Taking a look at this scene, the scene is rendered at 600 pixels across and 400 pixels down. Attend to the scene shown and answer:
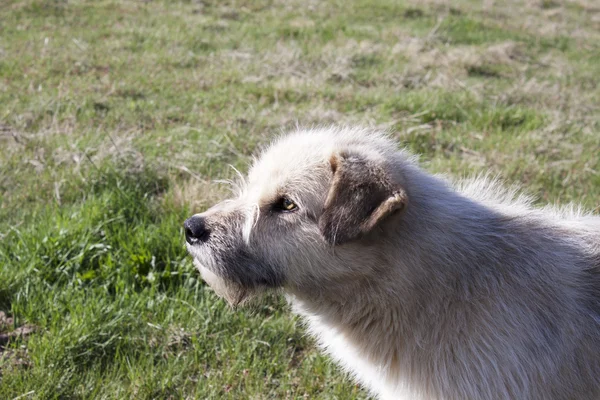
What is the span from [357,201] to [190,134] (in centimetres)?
453

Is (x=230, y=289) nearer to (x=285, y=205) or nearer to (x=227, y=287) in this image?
(x=227, y=287)

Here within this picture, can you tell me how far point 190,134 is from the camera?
7031 mm

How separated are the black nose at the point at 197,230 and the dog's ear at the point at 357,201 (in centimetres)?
62

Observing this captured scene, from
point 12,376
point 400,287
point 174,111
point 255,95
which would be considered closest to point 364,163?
point 400,287

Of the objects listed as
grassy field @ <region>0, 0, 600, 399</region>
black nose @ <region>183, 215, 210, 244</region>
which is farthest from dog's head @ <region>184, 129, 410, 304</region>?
grassy field @ <region>0, 0, 600, 399</region>

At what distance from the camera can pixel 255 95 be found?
866 cm

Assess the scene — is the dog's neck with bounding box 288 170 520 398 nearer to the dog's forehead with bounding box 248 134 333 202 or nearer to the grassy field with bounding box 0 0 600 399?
the dog's forehead with bounding box 248 134 333 202

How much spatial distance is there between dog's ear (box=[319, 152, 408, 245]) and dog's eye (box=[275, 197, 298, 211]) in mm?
249

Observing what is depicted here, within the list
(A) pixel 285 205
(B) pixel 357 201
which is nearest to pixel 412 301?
(B) pixel 357 201

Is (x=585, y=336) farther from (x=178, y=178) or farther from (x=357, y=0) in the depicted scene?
(x=357, y=0)

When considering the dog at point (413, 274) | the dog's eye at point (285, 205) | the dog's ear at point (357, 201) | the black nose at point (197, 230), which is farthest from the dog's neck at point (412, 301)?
the black nose at point (197, 230)

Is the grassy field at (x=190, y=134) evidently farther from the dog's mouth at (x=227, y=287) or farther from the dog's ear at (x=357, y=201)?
the dog's ear at (x=357, y=201)

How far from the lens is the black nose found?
3.16 meters

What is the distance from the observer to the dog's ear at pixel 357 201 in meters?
2.77
